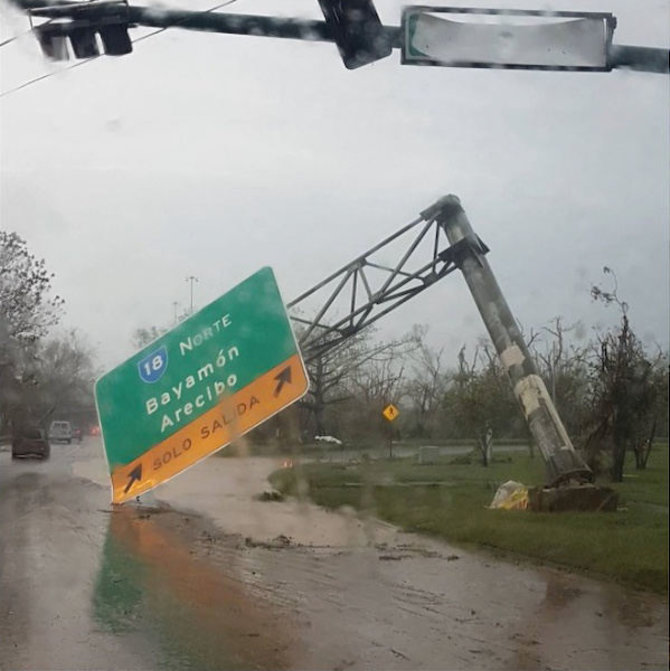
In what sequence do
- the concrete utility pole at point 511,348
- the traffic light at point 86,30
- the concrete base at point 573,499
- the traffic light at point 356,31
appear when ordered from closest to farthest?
the concrete base at point 573,499
the concrete utility pole at point 511,348
the traffic light at point 356,31
the traffic light at point 86,30

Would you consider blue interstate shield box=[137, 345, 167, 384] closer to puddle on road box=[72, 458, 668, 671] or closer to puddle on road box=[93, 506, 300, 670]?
puddle on road box=[72, 458, 668, 671]

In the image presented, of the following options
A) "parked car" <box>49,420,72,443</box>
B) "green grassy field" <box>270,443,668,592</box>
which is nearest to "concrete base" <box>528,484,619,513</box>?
"green grassy field" <box>270,443,668,592</box>

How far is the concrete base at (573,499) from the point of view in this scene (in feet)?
16.6

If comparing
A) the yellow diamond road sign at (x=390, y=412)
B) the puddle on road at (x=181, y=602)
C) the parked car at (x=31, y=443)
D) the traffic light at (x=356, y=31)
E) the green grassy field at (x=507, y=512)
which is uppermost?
the traffic light at (x=356, y=31)

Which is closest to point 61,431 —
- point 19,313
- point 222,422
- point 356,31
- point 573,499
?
point 19,313

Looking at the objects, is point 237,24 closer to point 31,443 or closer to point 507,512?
point 507,512

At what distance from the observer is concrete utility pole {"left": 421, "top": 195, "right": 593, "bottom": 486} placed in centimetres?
541

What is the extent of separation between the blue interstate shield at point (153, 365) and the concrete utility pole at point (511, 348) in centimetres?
181

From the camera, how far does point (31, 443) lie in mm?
11219

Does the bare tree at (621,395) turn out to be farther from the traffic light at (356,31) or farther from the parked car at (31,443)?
the parked car at (31,443)

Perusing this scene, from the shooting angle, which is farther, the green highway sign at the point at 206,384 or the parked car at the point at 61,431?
the parked car at the point at 61,431

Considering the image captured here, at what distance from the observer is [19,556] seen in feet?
37.3

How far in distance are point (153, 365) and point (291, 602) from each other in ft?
7.71

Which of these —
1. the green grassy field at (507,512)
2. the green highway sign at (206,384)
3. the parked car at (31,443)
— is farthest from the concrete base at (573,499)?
the parked car at (31,443)
